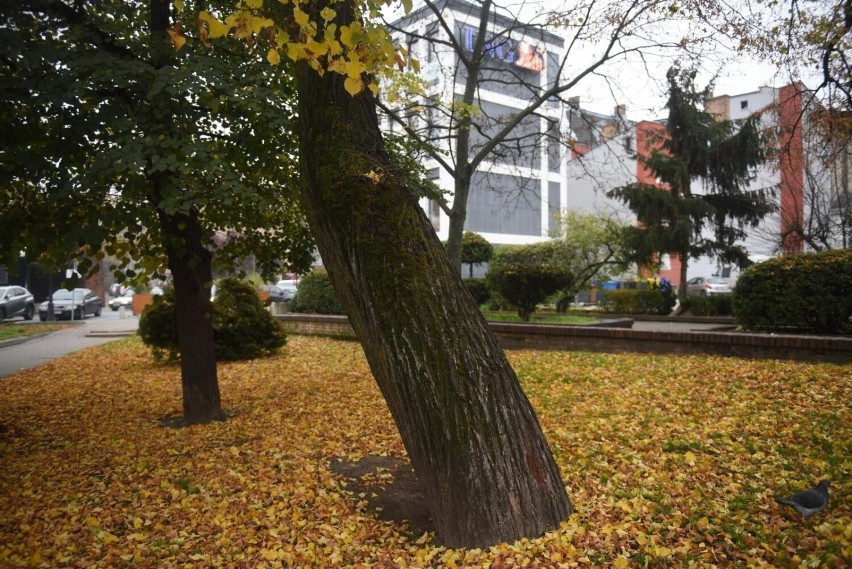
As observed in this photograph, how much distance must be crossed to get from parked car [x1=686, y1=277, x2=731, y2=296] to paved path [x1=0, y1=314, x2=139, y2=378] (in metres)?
26.1

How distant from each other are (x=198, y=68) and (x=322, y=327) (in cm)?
997

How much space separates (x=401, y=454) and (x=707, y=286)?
30143 mm

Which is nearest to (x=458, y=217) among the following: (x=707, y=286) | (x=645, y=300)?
(x=645, y=300)

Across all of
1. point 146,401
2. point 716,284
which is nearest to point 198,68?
point 146,401

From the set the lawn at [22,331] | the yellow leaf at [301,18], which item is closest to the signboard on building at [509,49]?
the yellow leaf at [301,18]

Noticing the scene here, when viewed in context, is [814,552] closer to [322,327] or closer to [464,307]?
[464,307]

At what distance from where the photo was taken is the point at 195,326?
21.7ft

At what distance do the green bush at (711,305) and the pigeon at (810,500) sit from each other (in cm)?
1592

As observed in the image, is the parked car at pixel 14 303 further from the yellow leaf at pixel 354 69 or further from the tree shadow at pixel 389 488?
the yellow leaf at pixel 354 69

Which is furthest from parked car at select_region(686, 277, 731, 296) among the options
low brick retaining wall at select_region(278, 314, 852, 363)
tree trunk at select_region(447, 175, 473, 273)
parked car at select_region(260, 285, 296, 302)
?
tree trunk at select_region(447, 175, 473, 273)

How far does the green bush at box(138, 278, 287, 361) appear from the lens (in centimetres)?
1031

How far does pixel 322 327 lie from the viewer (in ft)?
47.9

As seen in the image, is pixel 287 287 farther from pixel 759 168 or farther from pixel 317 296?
pixel 759 168

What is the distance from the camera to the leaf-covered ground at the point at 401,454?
130 inches
